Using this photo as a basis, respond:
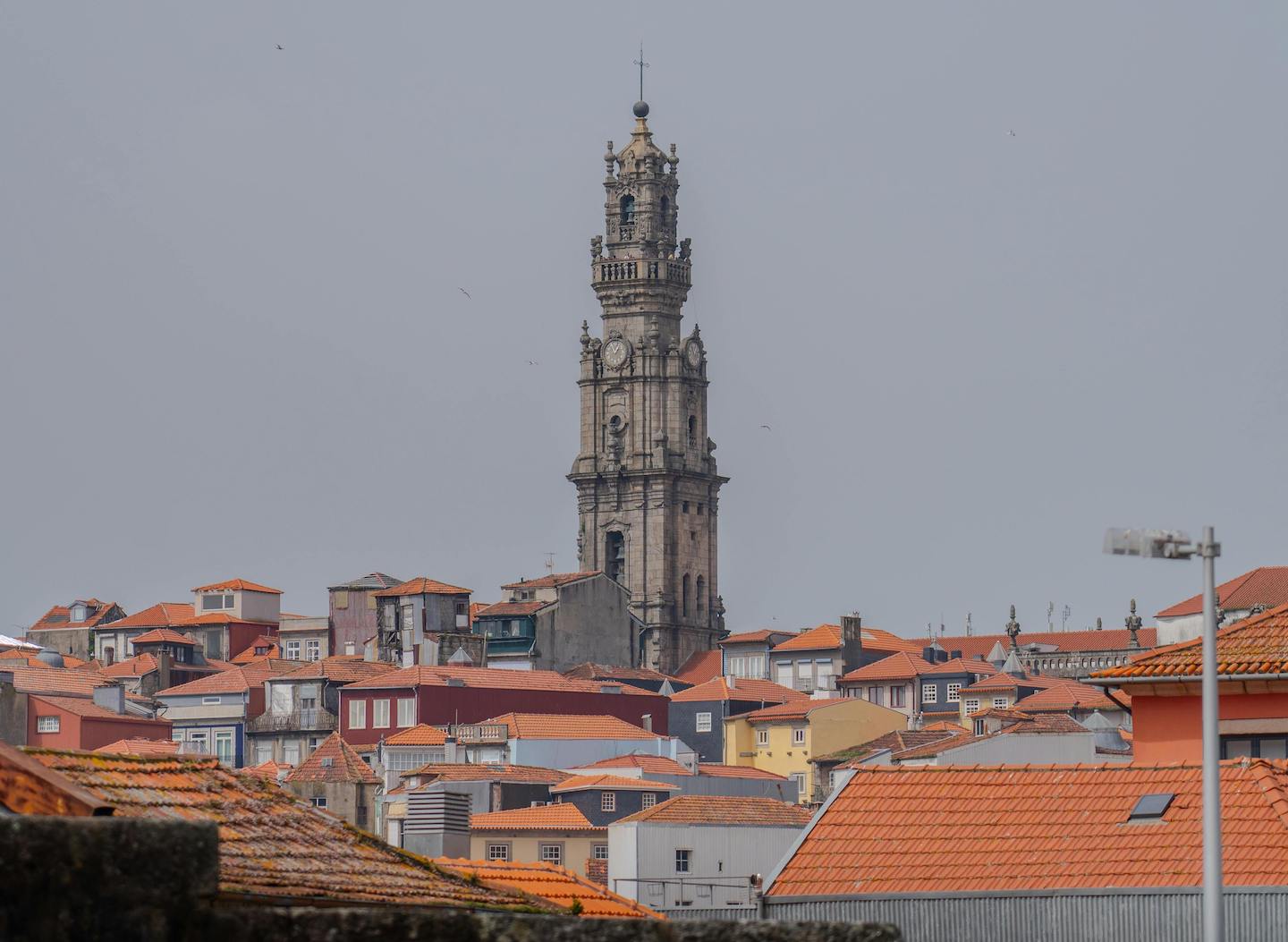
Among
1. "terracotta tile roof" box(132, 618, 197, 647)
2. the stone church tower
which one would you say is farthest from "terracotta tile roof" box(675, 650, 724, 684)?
"terracotta tile roof" box(132, 618, 197, 647)

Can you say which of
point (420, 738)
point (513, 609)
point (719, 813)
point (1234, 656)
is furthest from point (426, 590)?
point (1234, 656)

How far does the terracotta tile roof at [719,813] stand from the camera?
2729 inches

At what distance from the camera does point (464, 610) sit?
153750 mm

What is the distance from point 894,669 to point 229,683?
3500cm

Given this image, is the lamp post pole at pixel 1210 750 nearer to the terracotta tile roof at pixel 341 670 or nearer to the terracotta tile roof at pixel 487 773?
the terracotta tile roof at pixel 487 773

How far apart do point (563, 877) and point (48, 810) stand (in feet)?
46.0

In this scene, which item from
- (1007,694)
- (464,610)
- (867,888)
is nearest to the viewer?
(867,888)

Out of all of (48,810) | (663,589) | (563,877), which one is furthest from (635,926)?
(663,589)

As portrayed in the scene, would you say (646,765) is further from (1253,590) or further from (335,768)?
(1253,590)

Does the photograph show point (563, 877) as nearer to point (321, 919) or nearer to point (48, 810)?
point (48, 810)

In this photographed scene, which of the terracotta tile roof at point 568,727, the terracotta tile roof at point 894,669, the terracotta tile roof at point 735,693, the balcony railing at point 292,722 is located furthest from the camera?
the terracotta tile roof at point 894,669

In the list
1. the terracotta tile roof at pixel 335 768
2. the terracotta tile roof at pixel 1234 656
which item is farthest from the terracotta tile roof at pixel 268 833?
the terracotta tile roof at pixel 335 768

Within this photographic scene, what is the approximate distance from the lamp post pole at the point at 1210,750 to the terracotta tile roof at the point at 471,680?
116m

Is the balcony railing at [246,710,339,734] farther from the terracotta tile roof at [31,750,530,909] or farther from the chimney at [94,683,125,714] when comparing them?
the terracotta tile roof at [31,750,530,909]
